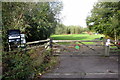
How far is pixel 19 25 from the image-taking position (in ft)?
12.4

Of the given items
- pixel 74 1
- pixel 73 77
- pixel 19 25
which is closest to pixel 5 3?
pixel 19 25

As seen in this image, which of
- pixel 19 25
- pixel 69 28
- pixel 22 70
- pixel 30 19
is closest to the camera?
pixel 22 70

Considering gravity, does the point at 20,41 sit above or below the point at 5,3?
below

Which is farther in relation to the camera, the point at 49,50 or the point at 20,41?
the point at 49,50

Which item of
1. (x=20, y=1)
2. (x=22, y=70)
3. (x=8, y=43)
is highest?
(x=20, y=1)

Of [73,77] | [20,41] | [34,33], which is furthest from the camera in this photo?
[34,33]

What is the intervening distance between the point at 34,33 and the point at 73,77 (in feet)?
15.8

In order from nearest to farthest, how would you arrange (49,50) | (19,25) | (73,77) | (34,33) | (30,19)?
(73,77), (19,25), (49,50), (30,19), (34,33)

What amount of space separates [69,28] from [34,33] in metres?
23.5

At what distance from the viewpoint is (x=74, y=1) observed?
389 cm

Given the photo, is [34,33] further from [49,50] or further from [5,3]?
[5,3]

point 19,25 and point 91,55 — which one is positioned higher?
point 19,25

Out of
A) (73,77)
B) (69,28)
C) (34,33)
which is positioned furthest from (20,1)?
(69,28)

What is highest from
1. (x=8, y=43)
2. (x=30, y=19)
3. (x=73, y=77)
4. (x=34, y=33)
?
(x=30, y=19)
